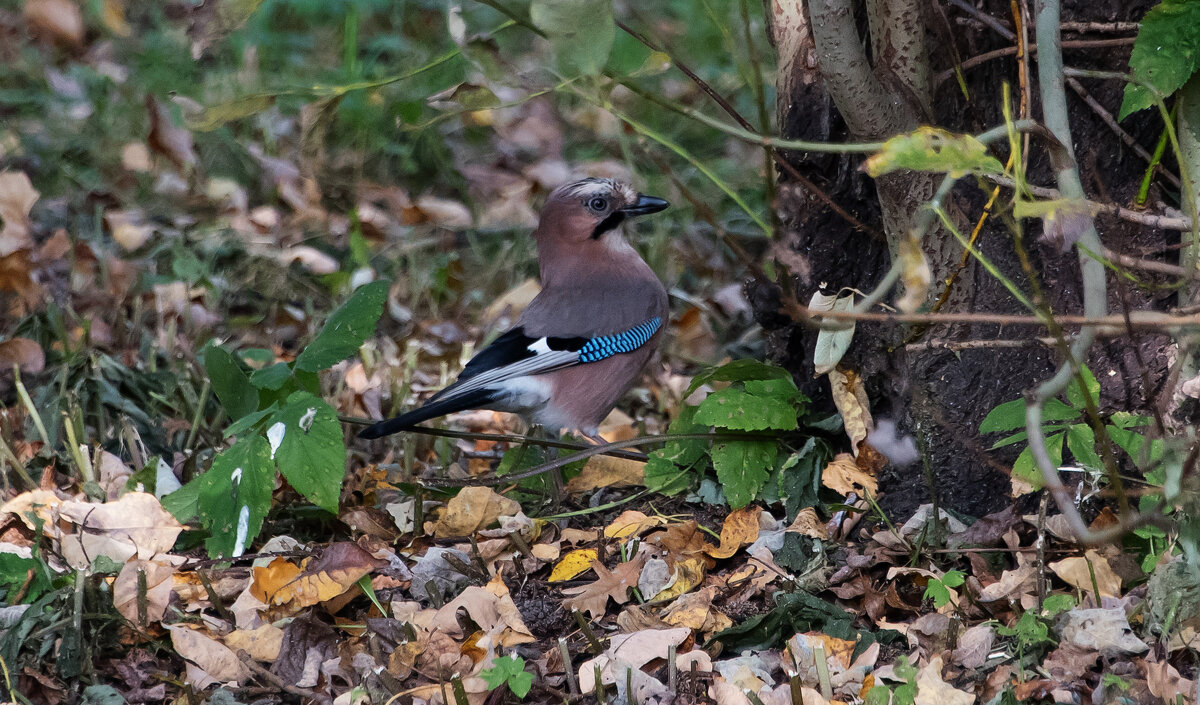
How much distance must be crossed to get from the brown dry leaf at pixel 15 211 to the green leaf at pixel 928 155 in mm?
3568

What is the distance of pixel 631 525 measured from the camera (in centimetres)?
277

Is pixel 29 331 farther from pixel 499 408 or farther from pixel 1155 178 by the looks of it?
pixel 1155 178

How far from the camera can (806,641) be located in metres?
2.21

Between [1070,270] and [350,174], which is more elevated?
[1070,270]

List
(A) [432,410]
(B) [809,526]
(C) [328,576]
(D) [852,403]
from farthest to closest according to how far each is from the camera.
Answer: (A) [432,410], (D) [852,403], (B) [809,526], (C) [328,576]

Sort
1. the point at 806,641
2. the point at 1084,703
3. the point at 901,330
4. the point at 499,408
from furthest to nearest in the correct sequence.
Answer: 1. the point at 499,408
2. the point at 901,330
3. the point at 806,641
4. the point at 1084,703

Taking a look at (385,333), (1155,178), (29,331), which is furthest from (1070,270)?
(29,331)

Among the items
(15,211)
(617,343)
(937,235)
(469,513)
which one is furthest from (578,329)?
(15,211)

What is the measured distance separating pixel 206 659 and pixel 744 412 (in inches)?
47.9

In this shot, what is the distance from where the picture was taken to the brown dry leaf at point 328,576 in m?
2.42

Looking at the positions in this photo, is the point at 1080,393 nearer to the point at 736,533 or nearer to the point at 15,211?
the point at 736,533

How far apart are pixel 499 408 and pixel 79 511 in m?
1.10

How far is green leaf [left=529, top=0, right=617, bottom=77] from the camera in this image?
1.85m

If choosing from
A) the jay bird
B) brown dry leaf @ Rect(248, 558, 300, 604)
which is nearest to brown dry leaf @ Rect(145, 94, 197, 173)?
the jay bird
